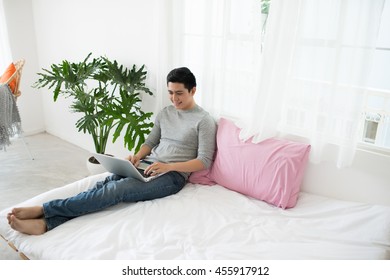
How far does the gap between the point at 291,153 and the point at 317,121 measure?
0.20 meters

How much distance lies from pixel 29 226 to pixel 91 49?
75.6 inches

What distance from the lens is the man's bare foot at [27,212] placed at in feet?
5.16

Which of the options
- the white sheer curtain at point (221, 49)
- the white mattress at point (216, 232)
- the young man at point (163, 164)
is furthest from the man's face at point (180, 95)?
the white mattress at point (216, 232)

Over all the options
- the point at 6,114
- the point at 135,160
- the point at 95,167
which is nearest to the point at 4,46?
the point at 6,114

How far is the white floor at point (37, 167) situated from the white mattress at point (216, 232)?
99 centimetres

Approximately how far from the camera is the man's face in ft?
6.30

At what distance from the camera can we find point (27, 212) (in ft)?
5.22

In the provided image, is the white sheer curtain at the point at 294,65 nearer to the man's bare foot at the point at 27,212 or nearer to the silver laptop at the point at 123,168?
the silver laptop at the point at 123,168

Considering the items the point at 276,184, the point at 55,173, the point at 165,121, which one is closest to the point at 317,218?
the point at 276,184

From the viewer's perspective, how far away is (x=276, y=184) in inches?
69.2

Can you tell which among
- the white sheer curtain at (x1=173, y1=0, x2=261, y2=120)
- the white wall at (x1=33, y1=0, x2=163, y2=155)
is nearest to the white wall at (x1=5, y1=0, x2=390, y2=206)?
the white wall at (x1=33, y1=0, x2=163, y2=155)

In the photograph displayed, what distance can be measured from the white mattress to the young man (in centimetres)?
5

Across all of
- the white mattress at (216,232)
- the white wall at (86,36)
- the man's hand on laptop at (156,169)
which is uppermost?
the white wall at (86,36)

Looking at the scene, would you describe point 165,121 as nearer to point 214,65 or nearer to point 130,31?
point 214,65
